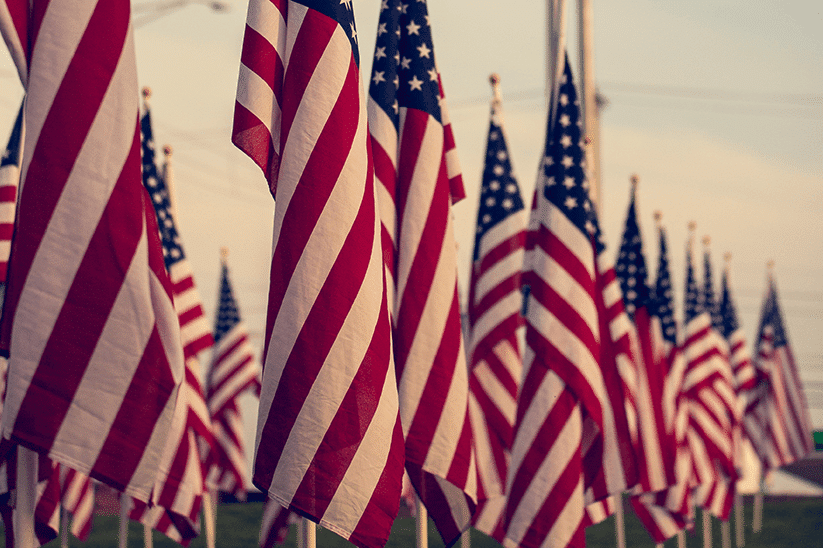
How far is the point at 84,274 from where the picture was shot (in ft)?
11.5

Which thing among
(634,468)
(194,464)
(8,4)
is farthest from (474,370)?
(8,4)

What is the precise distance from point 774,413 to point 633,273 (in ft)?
32.5

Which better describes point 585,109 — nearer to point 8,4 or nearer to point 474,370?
point 474,370

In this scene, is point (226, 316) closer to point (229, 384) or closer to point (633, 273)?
point (229, 384)

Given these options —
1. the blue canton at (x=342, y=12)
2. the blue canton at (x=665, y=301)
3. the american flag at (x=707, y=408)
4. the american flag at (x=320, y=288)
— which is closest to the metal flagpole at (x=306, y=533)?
the american flag at (x=320, y=288)

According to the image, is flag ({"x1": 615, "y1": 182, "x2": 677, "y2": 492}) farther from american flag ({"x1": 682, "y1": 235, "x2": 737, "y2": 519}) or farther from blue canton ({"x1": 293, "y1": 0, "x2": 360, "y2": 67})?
blue canton ({"x1": 293, "y1": 0, "x2": 360, "y2": 67})

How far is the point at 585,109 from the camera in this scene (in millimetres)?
12672

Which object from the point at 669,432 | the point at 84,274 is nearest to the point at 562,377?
the point at 84,274

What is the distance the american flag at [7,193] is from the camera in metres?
6.30

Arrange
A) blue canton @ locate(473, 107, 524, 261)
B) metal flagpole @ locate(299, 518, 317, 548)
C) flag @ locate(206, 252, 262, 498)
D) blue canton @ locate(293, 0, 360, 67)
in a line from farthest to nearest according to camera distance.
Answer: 1. flag @ locate(206, 252, 262, 498)
2. blue canton @ locate(473, 107, 524, 261)
3. blue canton @ locate(293, 0, 360, 67)
4. metal flagpole @ locate(299, 518, 317, 548)

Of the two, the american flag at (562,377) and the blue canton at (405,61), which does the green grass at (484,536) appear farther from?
the blue canton at (405,61)

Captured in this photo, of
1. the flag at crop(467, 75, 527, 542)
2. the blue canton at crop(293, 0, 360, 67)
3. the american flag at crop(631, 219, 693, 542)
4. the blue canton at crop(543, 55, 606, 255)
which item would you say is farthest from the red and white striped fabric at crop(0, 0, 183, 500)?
the american flag at crop(631, 219, 693, 542)

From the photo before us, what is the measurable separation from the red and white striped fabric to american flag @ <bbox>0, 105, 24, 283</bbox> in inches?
111

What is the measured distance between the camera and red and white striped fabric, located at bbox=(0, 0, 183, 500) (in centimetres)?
342
